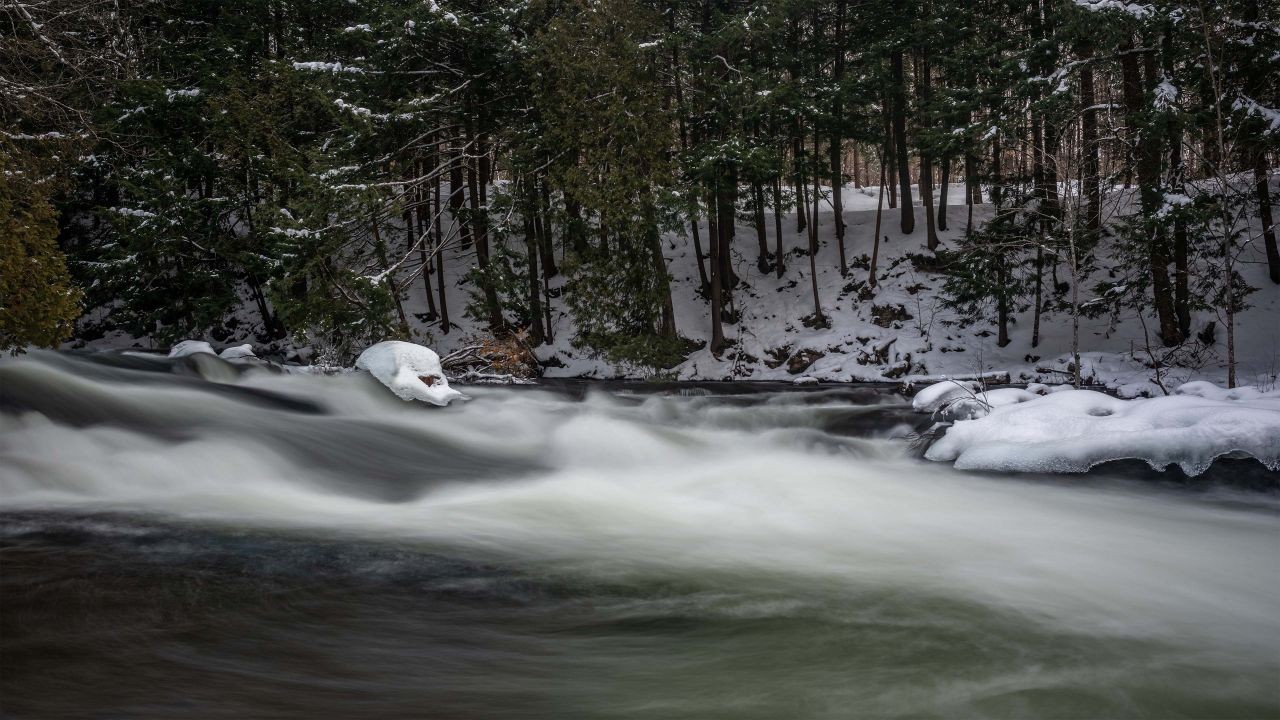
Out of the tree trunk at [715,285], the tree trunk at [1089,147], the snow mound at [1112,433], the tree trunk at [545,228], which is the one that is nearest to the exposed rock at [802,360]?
the tree trunk at [715,285]

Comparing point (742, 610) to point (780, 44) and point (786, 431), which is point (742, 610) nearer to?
point (786, 431)

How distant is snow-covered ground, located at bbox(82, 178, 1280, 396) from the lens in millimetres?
16203

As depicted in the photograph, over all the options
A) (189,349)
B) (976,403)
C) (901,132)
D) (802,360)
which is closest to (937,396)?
(976,403)

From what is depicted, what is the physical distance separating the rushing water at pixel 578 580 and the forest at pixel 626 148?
318 inches

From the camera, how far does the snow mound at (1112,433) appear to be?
6148 millimetres

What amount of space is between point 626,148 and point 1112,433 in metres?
14.3

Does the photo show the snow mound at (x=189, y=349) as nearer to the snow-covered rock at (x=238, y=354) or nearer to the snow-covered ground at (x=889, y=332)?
the snow-covered rock at (x=238, y=354)

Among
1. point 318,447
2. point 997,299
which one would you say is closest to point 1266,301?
point 997,299

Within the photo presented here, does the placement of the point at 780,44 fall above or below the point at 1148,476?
above

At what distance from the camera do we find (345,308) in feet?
58.0

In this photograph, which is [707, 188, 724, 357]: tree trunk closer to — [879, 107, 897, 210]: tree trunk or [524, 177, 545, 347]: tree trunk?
[524, 177, 545, 347]: tree trunk

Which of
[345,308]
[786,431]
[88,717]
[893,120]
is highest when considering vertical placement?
[893,120]

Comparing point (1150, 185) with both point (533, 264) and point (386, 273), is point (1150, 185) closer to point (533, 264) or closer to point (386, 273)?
point (533, 264)

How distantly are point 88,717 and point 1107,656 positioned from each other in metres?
3.66
